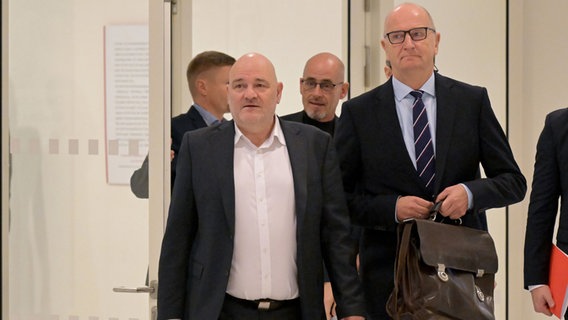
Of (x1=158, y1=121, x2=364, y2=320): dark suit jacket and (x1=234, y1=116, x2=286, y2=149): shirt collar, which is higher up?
(x1=234, y1=116, x2=286, y2=149): shirt collar

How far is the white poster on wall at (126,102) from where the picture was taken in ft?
13.5

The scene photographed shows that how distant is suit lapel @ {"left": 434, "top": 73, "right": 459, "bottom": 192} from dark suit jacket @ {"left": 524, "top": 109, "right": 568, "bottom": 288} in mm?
345

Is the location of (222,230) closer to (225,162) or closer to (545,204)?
(225,162)

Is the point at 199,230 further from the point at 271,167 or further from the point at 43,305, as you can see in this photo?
the point at 43,305

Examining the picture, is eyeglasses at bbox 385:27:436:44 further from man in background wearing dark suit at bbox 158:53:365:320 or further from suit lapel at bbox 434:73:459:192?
man in background wearing dark suit at bbox 158:53:365:320

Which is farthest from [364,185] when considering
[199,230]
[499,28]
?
[499,28]

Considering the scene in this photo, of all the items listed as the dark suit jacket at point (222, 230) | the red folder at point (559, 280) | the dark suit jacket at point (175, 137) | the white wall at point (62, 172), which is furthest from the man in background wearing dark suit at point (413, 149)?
the white wall at point (62, 172)

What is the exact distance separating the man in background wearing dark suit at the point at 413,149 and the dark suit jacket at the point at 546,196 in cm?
8

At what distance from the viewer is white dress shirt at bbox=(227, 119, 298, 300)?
3020mm

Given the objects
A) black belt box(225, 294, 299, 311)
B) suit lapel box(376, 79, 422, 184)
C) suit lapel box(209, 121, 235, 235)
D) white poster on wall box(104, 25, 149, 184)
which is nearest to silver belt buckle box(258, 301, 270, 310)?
black belt box(225, 294, 299, 311)

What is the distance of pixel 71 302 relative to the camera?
14.0ft

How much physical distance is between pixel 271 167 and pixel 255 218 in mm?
190

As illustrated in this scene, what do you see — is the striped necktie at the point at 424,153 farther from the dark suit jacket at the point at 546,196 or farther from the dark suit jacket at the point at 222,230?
the dark suit jacket at the point at 546,196

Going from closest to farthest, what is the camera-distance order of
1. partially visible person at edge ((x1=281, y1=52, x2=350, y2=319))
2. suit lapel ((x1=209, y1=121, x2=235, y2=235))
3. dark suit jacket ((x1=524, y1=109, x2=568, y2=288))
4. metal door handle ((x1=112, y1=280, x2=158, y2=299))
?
suit lapel ((x1=209, y1=121, x2=235, y2=235))
dark suit jacket ((x1=524, y1=109, x2=568, y2=288))
metal door handle ((x1=112, y1=280, x2=158, y2=299))
partially visible person at edge ((x1=281, y1=52, x2=350, y2=319))
